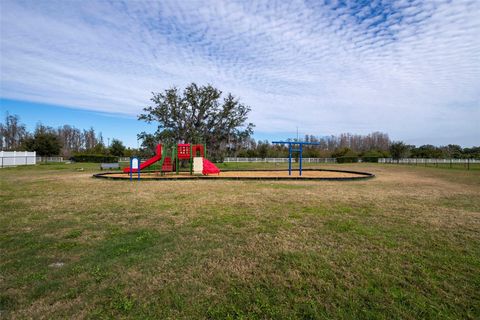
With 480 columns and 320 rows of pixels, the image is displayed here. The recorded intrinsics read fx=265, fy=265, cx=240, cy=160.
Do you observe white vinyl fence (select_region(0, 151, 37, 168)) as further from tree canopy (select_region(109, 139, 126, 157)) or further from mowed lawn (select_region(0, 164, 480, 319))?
mowed lawn (select_region(0, 164, 480, 319))

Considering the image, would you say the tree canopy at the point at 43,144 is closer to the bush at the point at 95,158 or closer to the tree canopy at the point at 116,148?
the bush at the point at 95,158

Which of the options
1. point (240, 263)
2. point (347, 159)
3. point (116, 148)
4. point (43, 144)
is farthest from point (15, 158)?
point (347, 159)

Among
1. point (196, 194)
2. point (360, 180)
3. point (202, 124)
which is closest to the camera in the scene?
point (196, 194)

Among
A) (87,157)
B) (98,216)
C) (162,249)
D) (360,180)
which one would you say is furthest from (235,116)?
(87,157)

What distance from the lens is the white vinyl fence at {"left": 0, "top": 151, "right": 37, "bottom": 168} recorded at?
27.0 metres

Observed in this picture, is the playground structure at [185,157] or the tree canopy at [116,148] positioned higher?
the tree canopy at [116,148]

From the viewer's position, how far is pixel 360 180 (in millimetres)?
13211

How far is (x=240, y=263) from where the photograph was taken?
319 cm

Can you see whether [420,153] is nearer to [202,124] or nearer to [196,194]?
[202,124]

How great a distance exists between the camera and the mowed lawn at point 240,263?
91.6 inches

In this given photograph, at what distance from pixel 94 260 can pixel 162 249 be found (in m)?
0.82

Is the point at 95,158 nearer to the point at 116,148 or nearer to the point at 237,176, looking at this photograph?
the point at 116,148

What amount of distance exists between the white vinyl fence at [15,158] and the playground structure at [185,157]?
20644 millimetres

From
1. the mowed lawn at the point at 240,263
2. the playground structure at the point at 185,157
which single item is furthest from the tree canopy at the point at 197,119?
the mowed lawn at the point at 240,263
